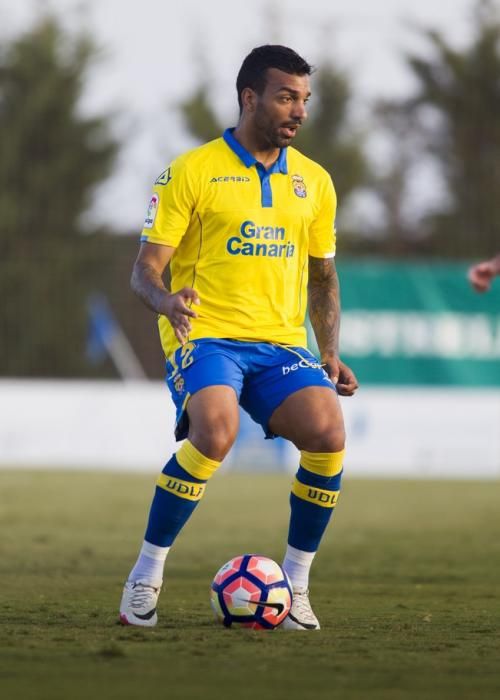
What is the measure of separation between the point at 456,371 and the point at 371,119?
49.1ft

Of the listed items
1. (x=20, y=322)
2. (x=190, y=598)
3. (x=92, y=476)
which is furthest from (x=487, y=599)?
(x=20, y=322)

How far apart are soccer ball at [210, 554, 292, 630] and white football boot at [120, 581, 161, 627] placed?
0.28 m

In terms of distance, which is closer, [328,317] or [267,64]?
[267,64]

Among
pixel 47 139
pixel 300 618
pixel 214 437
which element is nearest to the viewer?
pixel 214 437


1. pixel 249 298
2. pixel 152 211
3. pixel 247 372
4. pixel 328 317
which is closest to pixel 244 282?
pixel 249 298

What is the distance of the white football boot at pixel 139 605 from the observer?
6.16 m

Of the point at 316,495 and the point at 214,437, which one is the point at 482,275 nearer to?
the point at 316,495

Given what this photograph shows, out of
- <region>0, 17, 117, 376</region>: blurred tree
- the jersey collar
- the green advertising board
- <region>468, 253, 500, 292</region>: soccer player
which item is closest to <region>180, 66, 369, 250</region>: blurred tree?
<region>0, 17, 117, 376</region>: blurred tree

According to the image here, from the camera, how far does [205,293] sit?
652 centimetres

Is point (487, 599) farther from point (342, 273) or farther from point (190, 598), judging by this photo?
point (342, 273)

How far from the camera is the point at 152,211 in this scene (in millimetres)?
6484

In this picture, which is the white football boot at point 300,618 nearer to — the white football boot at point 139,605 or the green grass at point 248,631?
the green grass at point 248,631

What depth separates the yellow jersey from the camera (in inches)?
255

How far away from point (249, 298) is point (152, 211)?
55 centimetres
